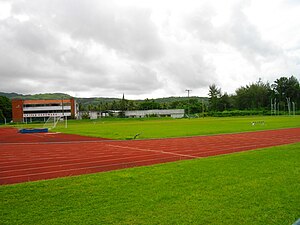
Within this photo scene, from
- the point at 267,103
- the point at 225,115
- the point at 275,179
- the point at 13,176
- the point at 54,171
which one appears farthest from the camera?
the point at 267,103

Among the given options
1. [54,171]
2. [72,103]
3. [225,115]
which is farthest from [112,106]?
[54,171]

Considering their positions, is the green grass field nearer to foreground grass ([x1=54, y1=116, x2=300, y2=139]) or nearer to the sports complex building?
foreground grass ([x1=54, y1=116, x2=300, y2=139])

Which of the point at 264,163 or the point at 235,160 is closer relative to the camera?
the point at 264,163

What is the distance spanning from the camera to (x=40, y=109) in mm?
110312

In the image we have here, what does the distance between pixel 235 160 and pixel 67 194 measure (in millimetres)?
6638

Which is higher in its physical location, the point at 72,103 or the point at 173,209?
the point at 72,103

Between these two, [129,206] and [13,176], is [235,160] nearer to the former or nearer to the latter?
[129,206]

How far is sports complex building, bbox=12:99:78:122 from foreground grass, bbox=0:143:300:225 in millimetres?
102542

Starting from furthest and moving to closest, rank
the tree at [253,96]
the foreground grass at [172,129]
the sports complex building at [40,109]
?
the tree at [253,96] < the sports complex building at [40,109] < the foreground grass at [172,129]

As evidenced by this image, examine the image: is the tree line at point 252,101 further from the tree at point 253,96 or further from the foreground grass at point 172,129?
the foreground grass at point 172,129

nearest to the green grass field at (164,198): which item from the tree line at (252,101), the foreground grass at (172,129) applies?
the foreground grass at (172,129)

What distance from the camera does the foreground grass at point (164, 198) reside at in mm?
5299

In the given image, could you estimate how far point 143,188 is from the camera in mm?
7324

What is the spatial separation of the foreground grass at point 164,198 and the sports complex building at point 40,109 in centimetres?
10254
